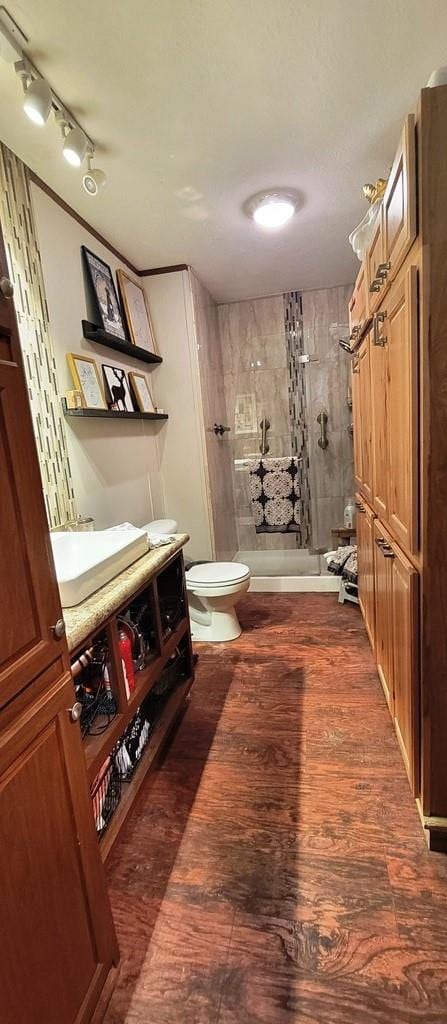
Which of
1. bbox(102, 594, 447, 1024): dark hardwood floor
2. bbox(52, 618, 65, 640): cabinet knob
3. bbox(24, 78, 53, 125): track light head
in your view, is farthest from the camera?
bbox(24, 78, 53, 125): track light head

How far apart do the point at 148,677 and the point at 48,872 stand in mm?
815

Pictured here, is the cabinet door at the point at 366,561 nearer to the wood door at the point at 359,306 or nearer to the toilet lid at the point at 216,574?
the toilet lid at the point at 216,574

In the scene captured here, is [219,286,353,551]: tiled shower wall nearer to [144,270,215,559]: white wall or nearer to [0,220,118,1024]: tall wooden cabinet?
[144,270,215,559]: white wall

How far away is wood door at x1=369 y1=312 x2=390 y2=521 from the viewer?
1.49 meters

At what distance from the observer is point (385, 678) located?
1809 mm

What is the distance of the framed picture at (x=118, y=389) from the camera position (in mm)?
2318

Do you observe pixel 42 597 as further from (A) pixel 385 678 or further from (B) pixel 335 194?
(B) pixel 335 194

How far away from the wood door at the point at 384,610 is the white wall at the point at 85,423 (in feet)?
4.29

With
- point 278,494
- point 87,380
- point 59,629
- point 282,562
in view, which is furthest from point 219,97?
point 282,562

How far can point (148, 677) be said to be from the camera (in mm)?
1576

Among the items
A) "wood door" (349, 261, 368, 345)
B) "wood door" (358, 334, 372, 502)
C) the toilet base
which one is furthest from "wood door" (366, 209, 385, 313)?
the toilet base

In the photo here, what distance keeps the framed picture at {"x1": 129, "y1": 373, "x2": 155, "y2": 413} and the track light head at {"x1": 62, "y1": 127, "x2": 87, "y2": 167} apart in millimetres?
1175

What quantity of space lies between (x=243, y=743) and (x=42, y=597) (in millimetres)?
1279

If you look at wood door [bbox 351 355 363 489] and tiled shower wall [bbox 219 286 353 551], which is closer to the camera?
wood door [bbox 351 355 363 489]
